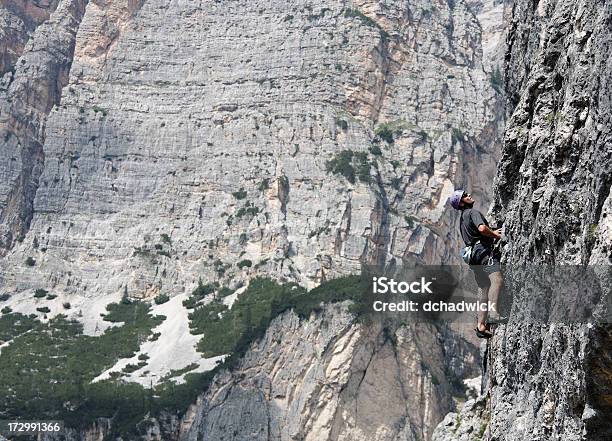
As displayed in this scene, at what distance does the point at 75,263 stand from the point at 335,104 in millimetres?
27489

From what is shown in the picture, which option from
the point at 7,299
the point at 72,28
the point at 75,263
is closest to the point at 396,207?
the point at 75,263

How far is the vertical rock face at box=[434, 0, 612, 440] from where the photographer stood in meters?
7.72

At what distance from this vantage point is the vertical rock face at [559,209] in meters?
7.72

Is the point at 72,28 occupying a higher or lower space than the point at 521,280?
higher

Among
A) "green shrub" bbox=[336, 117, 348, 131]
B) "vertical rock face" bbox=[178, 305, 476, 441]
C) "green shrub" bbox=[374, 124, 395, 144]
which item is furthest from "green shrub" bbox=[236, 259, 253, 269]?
"vertical rock face" bbox=[178, 305, 476, 441]

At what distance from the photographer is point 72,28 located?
114m

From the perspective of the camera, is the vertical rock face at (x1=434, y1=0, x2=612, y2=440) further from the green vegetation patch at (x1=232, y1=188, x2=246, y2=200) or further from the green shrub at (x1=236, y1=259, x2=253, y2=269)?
the green vegetation patch at (x1=232, y1=188, x2=246, y2=200)

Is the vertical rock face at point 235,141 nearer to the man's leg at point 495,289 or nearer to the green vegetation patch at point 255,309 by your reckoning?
the green vegetation patch at point 255,309

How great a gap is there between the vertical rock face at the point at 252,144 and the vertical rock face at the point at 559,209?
71471mm

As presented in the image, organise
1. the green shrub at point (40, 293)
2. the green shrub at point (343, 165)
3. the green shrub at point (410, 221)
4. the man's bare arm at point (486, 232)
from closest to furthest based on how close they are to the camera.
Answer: the man's bare arm at point (486, 232) → the green shrub at point (410, 221) → the green shrub at point (343, 165) → the green shrub at point (40, 293)

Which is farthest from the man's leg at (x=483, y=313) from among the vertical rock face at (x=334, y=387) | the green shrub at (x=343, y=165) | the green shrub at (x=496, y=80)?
the green shrub at (x=496, y=80)

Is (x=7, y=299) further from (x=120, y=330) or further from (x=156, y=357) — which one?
(x=156, y=357)

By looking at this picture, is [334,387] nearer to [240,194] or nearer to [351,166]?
[351,166]

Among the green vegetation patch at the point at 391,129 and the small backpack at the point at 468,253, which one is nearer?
the small backpack at the point at 468,253
